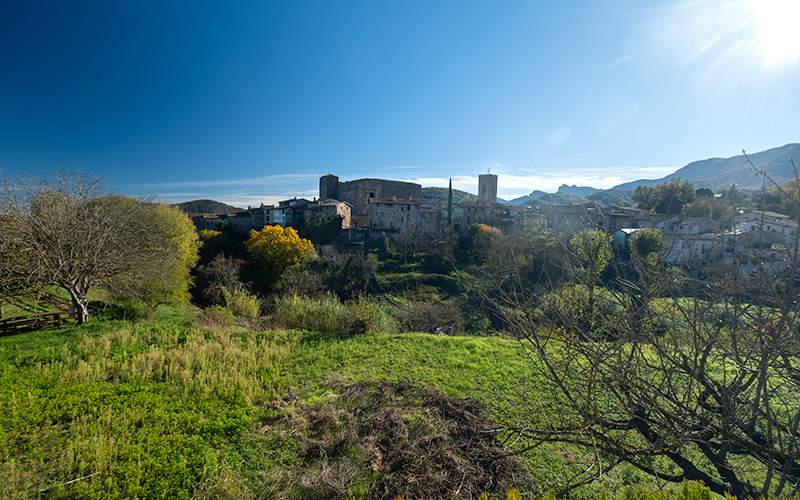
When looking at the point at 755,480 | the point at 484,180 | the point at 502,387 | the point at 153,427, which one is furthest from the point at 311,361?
the point at 484,180

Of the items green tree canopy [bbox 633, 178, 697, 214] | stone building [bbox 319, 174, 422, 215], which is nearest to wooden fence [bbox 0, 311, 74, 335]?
stone building [bbox 319, 174, 422, 215]

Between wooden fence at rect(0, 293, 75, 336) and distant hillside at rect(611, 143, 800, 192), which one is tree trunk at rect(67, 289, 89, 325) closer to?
wooden fence at rect(0, 293, 75, 336)

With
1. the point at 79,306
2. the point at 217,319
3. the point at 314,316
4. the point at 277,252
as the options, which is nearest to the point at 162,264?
the point at 217,319

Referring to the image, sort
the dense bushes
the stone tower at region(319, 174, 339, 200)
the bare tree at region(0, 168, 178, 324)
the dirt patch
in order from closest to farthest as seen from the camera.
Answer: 1. the dirt patch
2. the bare tree at region(0, 168, 178, 324)
3. the dense bushes
4. the stone tower at region(319, 174, 339, 200)

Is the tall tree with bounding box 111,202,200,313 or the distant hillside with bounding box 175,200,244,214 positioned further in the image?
the distant hillside with bounding box 175,200,244,214

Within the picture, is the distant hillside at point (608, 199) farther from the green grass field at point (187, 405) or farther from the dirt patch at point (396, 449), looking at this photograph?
the dirt patch at point (396, 449)

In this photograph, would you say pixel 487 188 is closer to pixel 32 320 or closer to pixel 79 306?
pixel 79 306

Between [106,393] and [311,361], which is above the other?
[106,393]

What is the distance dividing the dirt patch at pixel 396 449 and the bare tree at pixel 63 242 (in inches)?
370

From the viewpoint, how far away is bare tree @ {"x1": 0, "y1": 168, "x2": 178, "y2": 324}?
9.43m

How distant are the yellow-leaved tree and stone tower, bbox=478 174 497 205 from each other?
3739 cm

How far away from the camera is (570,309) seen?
318 centimetres

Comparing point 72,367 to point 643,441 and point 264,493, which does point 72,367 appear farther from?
point 643,441

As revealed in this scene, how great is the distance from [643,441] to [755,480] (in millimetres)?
1522
